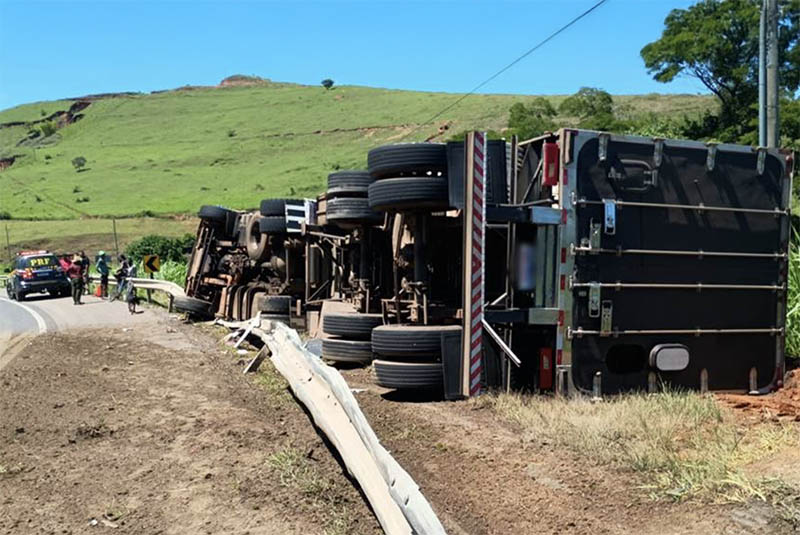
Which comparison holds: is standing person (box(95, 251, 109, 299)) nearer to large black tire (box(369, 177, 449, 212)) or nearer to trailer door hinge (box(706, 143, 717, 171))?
large black tire (box(369, 177, 449, 212))

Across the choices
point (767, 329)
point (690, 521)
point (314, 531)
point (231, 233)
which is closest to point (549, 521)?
point (690, 521)

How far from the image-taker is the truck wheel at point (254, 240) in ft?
48.9

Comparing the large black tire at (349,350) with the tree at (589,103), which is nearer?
the large black tire at (349,350)

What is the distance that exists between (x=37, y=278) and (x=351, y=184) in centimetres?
2207

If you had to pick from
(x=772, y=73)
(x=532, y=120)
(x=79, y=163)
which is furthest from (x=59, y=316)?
(x=79, y=163)

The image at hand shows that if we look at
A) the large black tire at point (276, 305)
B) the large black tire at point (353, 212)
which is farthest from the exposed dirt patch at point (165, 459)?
the large black tire at point (276, 305)

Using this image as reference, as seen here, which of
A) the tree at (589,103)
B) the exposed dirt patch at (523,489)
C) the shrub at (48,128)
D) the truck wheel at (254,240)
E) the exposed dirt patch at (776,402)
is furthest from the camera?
the shrub at (48,128)

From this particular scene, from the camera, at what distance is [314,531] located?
4.26 metres

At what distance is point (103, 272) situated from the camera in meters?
26.1

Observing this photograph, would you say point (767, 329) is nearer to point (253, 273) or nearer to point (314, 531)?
point (314, 531)

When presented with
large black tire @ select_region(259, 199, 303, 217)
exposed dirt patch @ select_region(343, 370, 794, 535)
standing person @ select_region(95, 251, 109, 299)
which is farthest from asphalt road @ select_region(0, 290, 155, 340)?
exposed dirt patch @ select_region(343, 370, 794, 535)

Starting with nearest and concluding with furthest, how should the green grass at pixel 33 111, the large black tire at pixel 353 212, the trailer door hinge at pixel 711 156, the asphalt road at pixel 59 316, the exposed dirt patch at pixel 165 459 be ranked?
1. the exposed dirt patch at pixel 165 459
2. the trailer door hinge at pixel 711 156
3. the large black tire at pixel 353 212
4. the asphalt road at pixel 59 316
5. the green grass at pixel 33 111

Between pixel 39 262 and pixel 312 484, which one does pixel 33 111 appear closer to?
pixel 39 262

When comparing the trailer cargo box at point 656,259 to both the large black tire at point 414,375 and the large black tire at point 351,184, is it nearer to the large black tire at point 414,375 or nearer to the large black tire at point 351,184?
the large black tire at point 414,375
